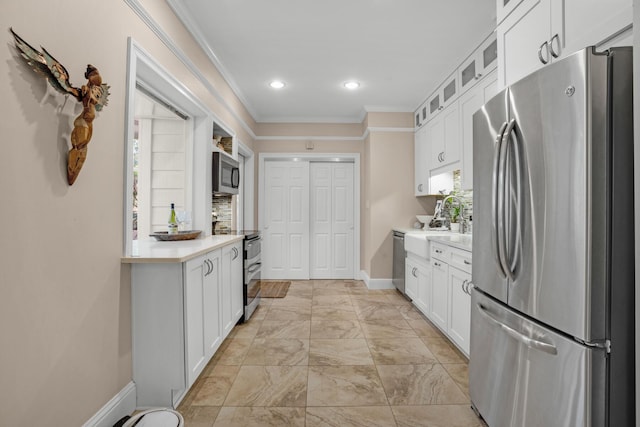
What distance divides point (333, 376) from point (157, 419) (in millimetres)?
1115

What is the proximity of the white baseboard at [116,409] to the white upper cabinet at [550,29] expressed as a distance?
9.02ft

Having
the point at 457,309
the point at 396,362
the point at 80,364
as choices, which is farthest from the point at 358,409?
the point at 80,364

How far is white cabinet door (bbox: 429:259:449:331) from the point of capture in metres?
2.87

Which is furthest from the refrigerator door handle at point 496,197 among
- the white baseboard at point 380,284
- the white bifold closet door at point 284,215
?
the white bifold closet door at point 284,215

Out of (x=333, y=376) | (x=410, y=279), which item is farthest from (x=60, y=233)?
(x=410, y=279)

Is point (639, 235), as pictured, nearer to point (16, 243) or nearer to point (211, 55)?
point (16, 243)

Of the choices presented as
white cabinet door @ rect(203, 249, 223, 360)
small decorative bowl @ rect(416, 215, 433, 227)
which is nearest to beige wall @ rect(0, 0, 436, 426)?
white cabinet door @ rect(203, 249, 223, 360)

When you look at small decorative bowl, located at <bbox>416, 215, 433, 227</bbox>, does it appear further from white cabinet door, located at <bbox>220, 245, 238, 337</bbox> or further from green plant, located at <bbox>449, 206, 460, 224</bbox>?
white cabinet door, located at <bbox>220, 245, 238, 337</bbox>

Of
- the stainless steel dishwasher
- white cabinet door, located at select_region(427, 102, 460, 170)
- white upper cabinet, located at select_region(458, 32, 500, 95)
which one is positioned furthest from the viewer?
the stainless steel dishwasher

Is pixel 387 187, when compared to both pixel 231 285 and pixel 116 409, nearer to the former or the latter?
pixel 231 285

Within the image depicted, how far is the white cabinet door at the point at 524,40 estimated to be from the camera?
1594 mm

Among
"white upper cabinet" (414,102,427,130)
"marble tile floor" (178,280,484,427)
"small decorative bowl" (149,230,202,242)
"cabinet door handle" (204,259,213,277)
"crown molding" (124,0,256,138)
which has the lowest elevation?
"marble tile floor" (178,280,484,427)

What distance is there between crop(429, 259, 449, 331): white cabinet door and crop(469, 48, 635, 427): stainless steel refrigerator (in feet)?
4.47

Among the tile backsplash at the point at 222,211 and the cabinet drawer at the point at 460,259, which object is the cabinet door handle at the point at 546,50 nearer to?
the cabinet drawer at the point at 460,259
